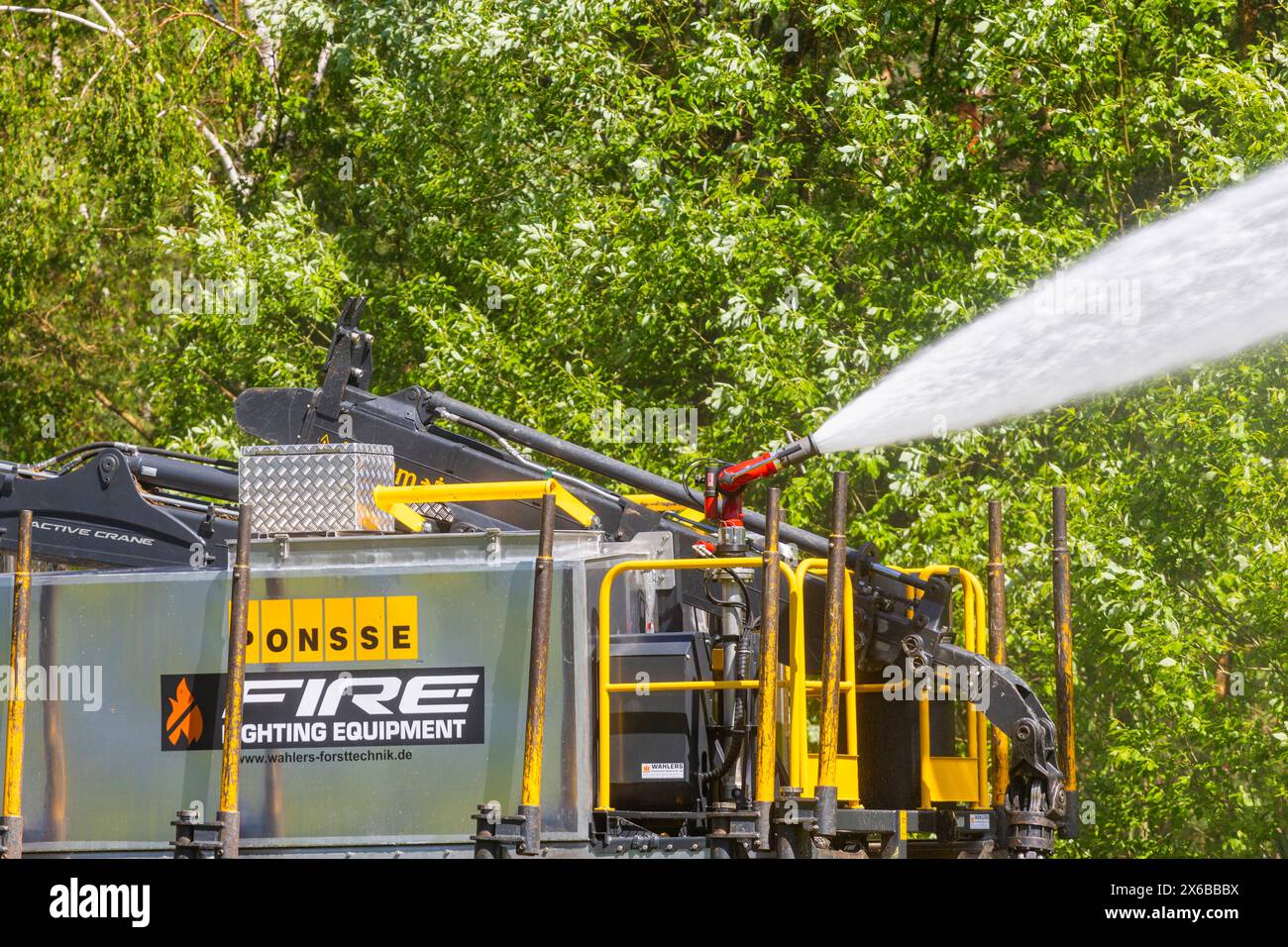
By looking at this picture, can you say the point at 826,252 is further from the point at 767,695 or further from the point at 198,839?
the point at 198,839

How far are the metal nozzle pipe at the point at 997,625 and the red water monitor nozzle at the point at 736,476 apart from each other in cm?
130

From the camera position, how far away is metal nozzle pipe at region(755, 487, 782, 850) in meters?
9.10

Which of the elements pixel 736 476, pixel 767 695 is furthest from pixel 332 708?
pixel 736 476

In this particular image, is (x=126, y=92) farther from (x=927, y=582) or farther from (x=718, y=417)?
(x=927, y=582)

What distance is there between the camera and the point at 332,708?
957 centimetres

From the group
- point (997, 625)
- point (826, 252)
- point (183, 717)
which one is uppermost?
point (826, 252)

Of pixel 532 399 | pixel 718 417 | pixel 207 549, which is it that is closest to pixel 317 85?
pixel 532 399

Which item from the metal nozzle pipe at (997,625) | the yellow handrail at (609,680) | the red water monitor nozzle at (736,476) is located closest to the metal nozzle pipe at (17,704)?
the yellow handrail at (609,680)

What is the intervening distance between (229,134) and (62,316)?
4641 millimetres

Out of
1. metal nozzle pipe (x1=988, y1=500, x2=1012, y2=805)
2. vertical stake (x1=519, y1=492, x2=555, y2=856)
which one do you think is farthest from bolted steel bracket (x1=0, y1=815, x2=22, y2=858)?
metal nozzle pipe (x1=988, y1=500, x2=1012, y2=805)

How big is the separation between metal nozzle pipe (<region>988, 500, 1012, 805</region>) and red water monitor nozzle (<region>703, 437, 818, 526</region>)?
1301 millimetres

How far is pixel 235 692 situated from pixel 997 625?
5080 mm

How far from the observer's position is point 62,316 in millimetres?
31484

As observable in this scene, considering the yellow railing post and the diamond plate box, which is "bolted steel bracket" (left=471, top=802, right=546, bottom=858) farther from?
the diamond plate box
